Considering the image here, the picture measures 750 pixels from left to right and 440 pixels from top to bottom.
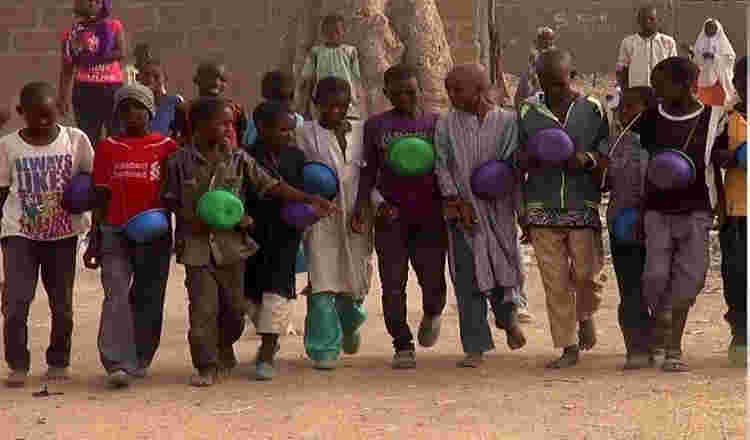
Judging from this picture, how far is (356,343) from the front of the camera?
7730 millimetres

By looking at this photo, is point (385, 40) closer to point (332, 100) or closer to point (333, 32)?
point (333, 32)

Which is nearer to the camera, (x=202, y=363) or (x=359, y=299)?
(x=202, y=363)

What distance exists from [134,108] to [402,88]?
1.16 meters

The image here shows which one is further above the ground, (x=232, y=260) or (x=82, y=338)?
(x=232, y=260)

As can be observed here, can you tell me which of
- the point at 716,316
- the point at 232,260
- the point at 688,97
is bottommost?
the point at 716,316

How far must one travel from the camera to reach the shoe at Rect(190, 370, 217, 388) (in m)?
7.07

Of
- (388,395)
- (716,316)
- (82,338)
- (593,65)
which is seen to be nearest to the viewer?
(388,395)

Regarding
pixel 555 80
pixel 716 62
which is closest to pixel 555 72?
pixel 555 80

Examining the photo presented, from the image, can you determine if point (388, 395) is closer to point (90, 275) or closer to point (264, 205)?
point (264, 205)

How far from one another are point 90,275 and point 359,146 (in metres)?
3.37

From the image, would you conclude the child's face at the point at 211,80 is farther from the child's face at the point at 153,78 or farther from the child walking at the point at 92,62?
the child walking at the point at 92,62

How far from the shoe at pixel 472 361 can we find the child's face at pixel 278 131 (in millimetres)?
1248

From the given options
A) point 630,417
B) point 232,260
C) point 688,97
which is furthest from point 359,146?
point 630,417

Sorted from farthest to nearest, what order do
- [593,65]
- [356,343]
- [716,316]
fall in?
[593,65]
[716,316]
[356,343]
